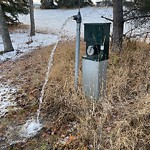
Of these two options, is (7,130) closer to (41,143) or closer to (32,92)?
(41,143)

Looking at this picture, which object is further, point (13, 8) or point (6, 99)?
point (13, 8)

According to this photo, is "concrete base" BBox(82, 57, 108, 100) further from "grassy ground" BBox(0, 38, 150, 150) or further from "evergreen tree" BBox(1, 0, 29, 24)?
"evergreen tree" BBox(1, 0, 29, 24)

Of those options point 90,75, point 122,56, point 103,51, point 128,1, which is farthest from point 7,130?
point 128,1

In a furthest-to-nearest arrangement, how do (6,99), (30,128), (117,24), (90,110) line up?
1. (117,24)
2. (6,99)
3. (30,128)
4. (90,110)

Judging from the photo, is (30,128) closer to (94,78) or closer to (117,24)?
(94,78)

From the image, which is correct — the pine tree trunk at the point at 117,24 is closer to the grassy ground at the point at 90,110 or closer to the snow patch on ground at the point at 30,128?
the grassy ground at the point at 90,110

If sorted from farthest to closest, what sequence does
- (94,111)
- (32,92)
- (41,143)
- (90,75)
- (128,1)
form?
(128,1), (32,92), (90,75), (94,111), (41,143)

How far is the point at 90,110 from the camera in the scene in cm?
284

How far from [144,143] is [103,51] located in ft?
3.93

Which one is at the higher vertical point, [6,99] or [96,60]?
[96,60]

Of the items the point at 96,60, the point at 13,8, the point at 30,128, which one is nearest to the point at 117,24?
the point at 96,60

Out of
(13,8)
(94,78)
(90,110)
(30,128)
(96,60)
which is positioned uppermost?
(13,8)

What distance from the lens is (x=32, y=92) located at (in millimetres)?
3832

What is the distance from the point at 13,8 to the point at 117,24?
8.55 meters
